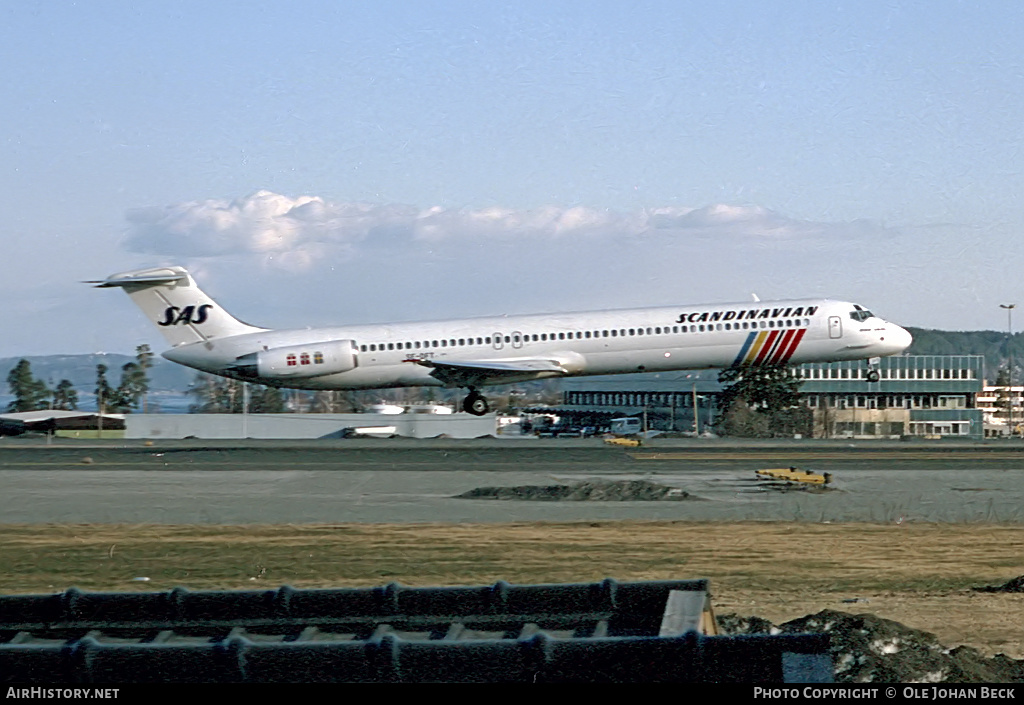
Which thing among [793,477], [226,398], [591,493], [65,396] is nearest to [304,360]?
[591,493]

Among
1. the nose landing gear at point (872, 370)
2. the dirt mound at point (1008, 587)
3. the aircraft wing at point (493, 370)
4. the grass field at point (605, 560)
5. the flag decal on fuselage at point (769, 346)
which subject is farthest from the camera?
the nose landing gear at point (872, 370)

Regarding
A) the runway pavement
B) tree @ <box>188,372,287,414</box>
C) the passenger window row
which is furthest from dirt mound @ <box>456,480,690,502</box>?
tree @ <box>188,372,287,414</box>

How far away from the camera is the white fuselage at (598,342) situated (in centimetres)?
4309

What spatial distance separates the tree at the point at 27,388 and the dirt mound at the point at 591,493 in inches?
4418

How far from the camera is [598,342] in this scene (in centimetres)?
4372

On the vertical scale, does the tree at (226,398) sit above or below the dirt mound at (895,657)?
above

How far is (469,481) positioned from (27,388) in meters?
113

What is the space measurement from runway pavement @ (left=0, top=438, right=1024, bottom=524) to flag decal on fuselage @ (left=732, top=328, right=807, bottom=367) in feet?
11.0

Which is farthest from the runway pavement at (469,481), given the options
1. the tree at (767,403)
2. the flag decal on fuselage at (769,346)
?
the tree at (767,403)

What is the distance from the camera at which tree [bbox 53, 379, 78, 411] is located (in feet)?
418

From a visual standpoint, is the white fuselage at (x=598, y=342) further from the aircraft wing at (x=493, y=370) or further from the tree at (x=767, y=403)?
the tree at (x=767, y=403)

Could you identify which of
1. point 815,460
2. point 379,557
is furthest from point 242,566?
point 815,460

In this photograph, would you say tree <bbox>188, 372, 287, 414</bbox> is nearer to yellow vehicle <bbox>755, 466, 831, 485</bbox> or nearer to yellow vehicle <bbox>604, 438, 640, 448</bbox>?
yellow vehicle <bbox>604, 438, 640, 448</bbox>

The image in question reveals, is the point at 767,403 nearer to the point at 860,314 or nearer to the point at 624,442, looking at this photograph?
the point at 860,314
